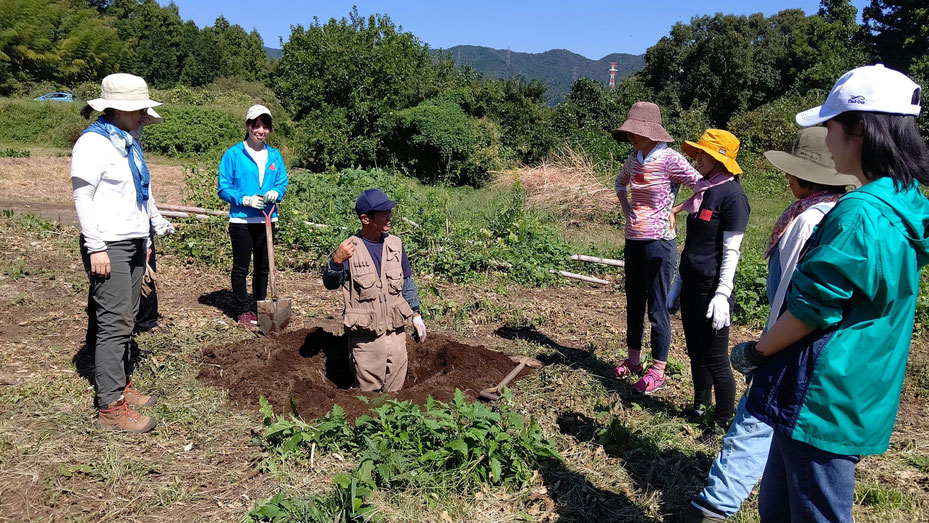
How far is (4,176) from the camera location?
46.6 ft

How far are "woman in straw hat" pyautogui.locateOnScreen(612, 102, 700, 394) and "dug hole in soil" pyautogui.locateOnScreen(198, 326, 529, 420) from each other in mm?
1030

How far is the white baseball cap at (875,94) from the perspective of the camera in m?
1.81

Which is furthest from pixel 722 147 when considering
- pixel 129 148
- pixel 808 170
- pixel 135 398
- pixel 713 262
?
pixel 135 398

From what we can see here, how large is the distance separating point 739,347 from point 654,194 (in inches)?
90.4

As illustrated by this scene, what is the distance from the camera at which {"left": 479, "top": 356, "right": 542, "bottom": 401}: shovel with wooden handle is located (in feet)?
14.5

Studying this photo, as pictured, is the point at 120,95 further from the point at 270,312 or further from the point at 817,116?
the point at 817,116

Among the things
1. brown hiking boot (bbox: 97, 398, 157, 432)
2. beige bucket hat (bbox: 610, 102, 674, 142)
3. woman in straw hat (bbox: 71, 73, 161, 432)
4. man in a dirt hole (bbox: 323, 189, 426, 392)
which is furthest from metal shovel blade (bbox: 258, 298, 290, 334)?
beige bucket hat (bbox: 610, 102, 674, 142)

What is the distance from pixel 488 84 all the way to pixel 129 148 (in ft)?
60.5

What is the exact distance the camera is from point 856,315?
1.88 m

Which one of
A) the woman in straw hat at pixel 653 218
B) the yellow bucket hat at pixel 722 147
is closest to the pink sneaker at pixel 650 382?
the woman in straw hat at pixel 653 218

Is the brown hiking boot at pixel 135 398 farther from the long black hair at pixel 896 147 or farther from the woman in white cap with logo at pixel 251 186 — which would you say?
the long black hair at pixel 896 147

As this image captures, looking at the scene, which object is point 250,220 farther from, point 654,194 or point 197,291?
point 654,194

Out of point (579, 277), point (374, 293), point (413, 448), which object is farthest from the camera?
point (579, 277)

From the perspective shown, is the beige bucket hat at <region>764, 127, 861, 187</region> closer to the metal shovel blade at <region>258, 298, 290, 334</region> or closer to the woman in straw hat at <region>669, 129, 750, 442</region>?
the woman in straw hat at <region>669, 129, 750, 442</region>
